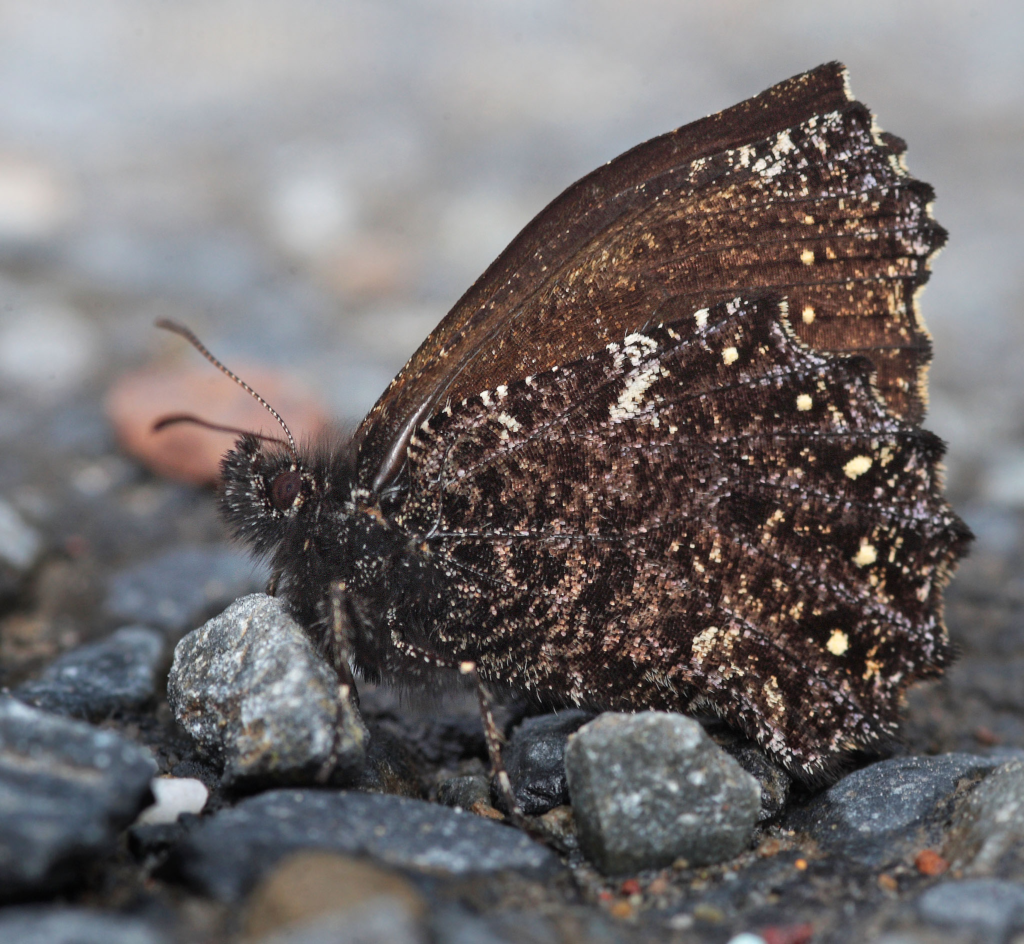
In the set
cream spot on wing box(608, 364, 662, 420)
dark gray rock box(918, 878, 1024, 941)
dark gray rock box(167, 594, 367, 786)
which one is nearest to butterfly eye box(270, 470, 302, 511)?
dark gray rock box(167, 594, 367, 786)

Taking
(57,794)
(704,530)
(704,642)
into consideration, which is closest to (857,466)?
(704,530)

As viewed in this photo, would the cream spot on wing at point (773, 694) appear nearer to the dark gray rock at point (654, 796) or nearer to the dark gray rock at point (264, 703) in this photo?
the dark gray rock at point (654, 796)

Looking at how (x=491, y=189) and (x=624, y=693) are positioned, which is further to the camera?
(x=491, y=189)

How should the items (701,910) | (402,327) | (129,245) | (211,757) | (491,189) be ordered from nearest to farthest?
1. (701,910)
2. (211,757)
3. (402,327)
4. (129,245)
5. (491,189)

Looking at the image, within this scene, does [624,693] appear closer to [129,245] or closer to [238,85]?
[129,245]

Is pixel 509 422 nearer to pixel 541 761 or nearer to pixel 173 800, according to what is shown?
pixel 541 761

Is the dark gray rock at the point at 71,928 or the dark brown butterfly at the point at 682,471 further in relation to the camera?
the dark brown butterfly at the point at 682,471

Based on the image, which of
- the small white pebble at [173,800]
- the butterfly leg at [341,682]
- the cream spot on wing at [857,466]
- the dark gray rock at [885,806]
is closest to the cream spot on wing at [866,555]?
the cream spot on wing at [857,466]

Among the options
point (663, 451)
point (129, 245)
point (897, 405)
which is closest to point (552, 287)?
point (663, 451)
